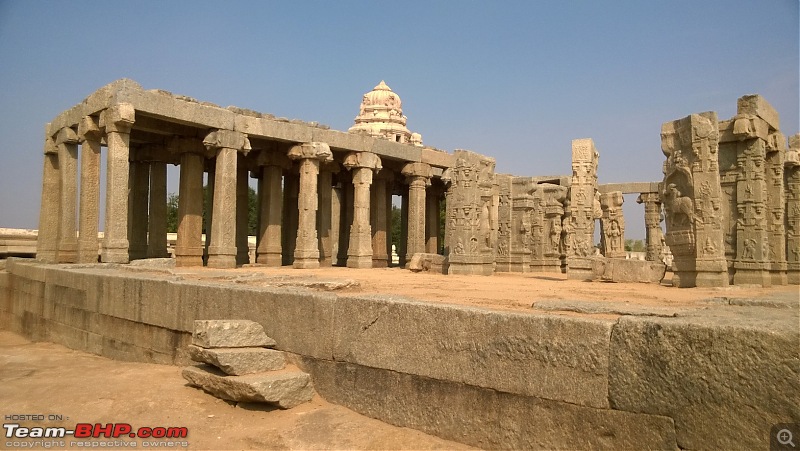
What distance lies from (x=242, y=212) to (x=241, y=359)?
1678 cm

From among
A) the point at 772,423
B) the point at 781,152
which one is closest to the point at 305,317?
the point at 772,423

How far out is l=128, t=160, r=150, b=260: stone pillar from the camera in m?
19.5

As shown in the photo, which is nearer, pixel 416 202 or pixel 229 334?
pixel 229 334

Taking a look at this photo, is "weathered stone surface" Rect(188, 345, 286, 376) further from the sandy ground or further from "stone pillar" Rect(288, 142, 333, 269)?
"stone pillar" Rect(288, 142, 333, 269)

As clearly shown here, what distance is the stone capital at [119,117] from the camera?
45.8 feet

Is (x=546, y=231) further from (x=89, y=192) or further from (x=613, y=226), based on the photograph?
(x=89, y=192)

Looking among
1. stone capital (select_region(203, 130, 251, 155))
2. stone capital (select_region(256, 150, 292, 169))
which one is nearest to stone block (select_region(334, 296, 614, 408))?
stone capital (select_region(203, 130, 251, 155))

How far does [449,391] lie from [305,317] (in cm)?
195

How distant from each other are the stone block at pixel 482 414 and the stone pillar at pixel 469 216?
10.4 m

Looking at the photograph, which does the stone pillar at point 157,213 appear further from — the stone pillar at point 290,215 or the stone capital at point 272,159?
the stone pillar at point 290,215

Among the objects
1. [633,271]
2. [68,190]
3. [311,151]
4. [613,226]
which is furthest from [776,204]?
[68,190]

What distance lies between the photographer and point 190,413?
517 cm

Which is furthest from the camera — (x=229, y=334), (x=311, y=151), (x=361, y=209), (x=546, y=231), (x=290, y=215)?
(x=290, y=215)

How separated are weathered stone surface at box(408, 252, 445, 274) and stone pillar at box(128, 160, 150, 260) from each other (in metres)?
9.99
